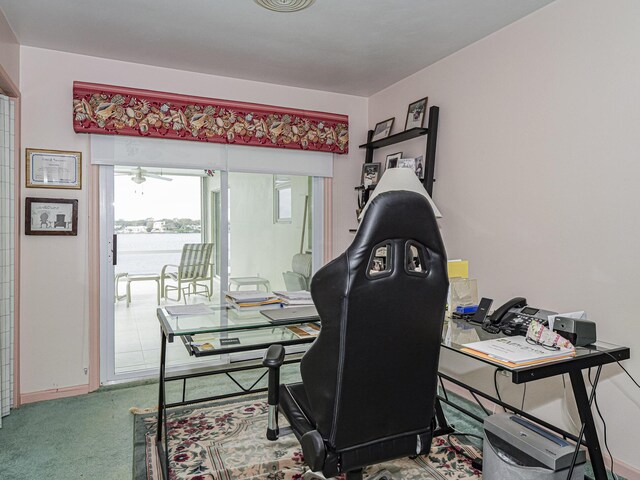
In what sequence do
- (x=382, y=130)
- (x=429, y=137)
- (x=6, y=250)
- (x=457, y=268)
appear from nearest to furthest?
(x=457, y=268) → (x=6, y=250) → (x=429, y=137) → (x=382, y=130)

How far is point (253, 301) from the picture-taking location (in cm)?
233

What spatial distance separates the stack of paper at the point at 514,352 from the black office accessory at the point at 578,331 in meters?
0.14

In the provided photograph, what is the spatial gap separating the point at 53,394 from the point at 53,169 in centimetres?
165

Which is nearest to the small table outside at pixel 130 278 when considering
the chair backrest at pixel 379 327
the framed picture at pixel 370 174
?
the framed picture at pixel 370 174

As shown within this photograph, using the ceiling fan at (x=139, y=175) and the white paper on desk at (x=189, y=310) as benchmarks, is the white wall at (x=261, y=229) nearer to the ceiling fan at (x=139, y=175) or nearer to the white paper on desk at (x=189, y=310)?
the ceiling fan at (x=139, y=175)

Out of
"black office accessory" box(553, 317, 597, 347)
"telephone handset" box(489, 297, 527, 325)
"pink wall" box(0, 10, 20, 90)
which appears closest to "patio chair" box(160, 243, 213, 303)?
"pink wall" box(0, 10, 20, 90)

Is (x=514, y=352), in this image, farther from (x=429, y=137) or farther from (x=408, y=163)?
(x=408, y=163)

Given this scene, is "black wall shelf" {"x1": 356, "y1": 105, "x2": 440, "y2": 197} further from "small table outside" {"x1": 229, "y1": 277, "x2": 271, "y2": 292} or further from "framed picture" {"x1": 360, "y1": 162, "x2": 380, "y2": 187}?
"small table outside" {"x1": 229, "y1": 277, "x2": 271, "y2": 292}

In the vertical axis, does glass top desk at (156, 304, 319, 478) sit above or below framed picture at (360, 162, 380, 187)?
below

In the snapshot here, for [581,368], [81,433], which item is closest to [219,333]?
[81,433]

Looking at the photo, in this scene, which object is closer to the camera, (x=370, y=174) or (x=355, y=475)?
(x=355, y=475)

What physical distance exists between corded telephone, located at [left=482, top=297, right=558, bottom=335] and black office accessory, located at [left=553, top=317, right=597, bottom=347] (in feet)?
0.34

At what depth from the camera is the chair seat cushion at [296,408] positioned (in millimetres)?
1555

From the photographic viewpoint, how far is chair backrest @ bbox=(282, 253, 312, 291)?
4.09 meters
